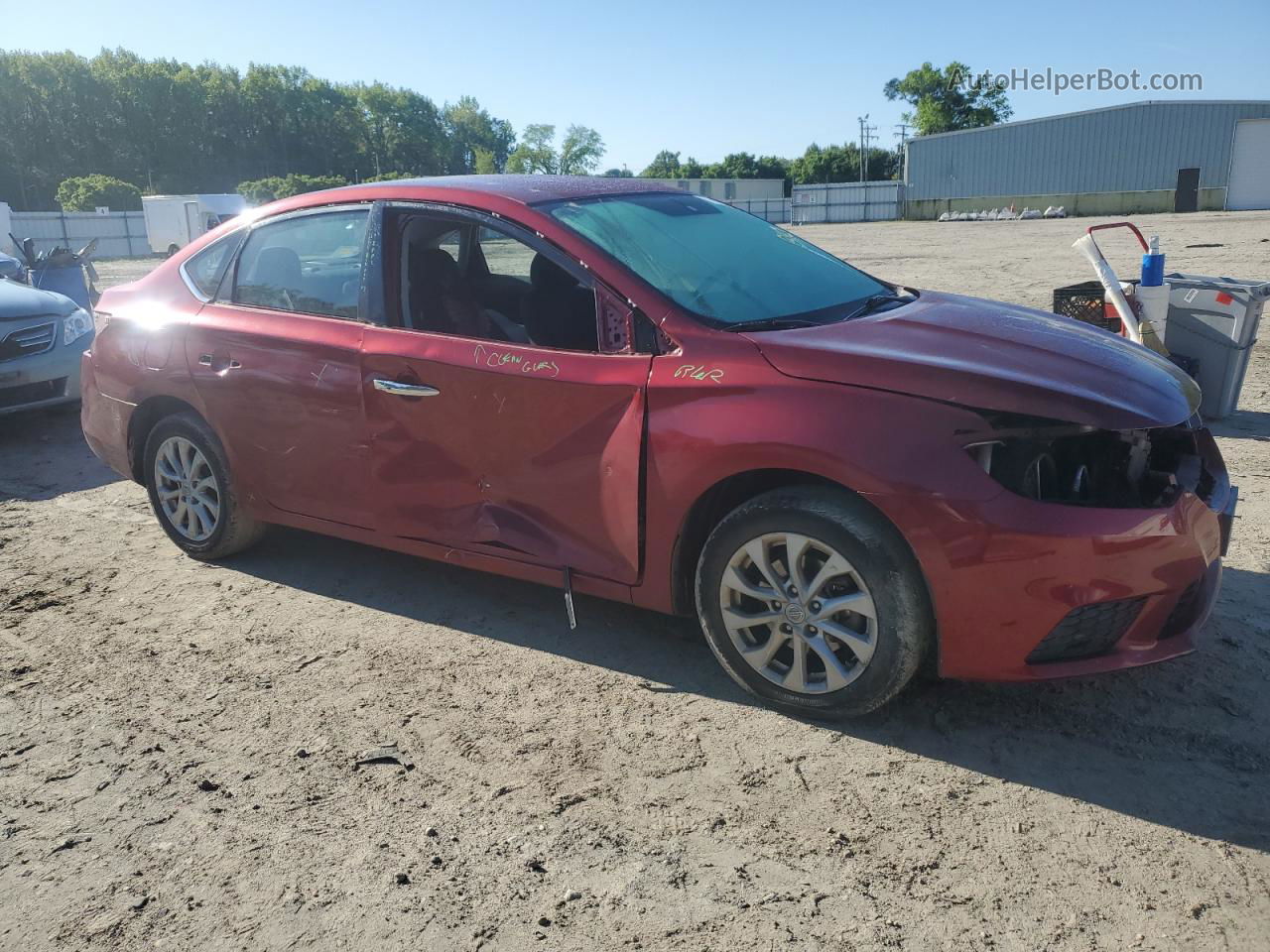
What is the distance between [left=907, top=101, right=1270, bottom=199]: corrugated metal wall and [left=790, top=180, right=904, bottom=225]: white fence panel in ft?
4.70

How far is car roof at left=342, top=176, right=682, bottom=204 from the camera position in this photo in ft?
13.1

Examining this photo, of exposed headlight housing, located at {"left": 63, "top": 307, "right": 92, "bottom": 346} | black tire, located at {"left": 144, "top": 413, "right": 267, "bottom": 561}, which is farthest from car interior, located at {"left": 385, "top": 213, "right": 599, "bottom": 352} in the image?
exposed headlight housing, located at {"left": 63, "top": 307, "right": 92, "bottom": 346}

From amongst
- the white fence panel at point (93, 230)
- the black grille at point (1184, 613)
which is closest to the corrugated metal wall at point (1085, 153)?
the white fence panel at point (93, 230)

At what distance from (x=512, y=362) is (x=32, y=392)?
6.16 metres

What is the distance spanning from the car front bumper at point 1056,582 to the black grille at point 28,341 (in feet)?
24.7

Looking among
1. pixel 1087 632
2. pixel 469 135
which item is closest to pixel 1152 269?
pixel 1087 632

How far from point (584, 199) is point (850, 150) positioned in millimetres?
100025

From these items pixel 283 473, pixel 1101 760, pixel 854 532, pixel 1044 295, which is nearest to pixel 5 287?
pixel 283 473

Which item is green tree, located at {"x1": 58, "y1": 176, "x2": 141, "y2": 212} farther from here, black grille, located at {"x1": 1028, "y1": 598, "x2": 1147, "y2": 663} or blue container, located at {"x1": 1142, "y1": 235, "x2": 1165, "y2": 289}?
black grille, located at {"x1": 1028, "y1": 598, "x2": 1147, "y2": 663}

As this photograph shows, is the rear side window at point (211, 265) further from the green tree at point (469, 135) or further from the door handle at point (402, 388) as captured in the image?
the green tree at point (469, 135)

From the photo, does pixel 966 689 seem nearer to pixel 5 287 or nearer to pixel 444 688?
pixel 444 688

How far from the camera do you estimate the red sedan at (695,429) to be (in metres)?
2.96

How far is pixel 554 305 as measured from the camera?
12.2 feet

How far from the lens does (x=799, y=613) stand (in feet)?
10.6
